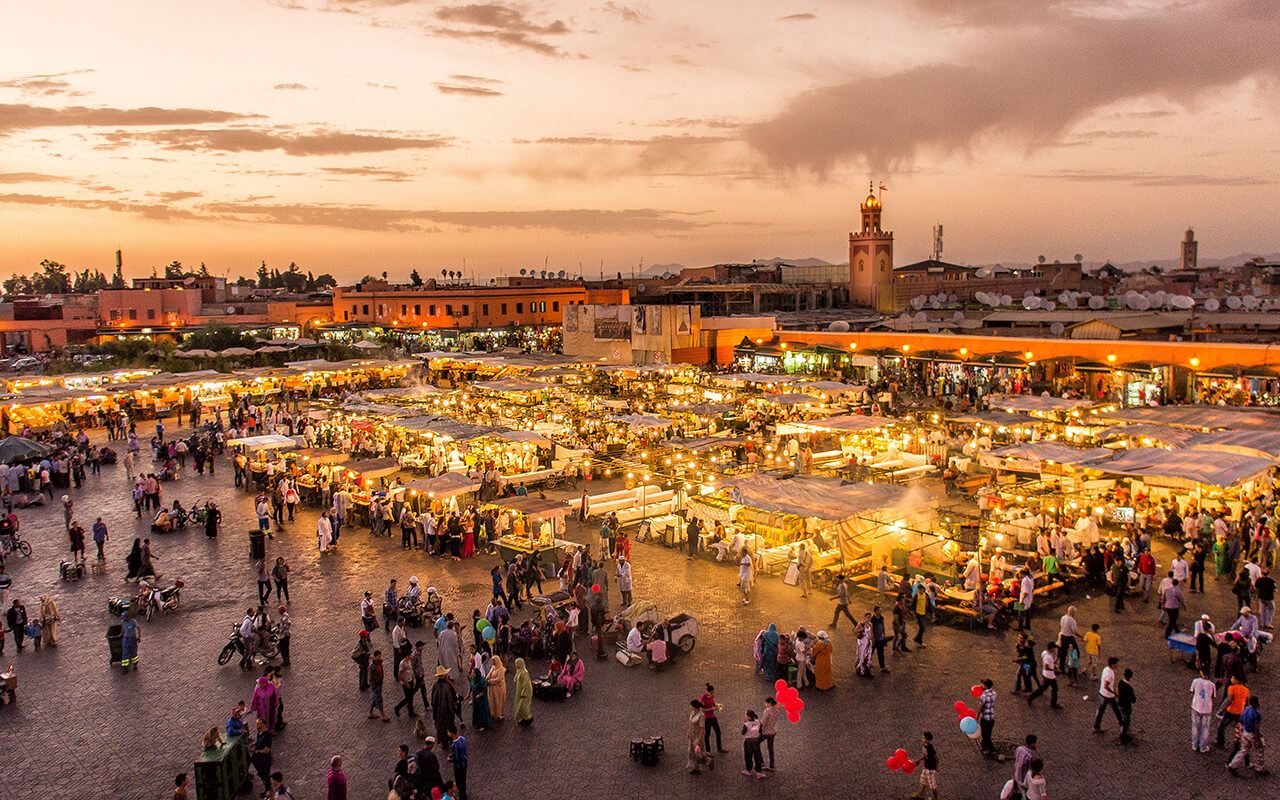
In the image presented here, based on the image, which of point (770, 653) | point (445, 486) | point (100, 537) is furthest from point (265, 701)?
point (100, 537)

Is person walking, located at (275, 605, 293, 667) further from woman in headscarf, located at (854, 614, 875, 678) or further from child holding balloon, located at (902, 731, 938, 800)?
child holding balloon, located at (902, 731, 938, 800)

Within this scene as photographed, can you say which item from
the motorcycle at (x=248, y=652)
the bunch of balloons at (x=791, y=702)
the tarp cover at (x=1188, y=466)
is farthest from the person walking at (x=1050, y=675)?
the motorcycle at (x=248, y=652)

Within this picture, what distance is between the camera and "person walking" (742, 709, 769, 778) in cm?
932

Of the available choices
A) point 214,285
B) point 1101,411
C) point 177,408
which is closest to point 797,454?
point 1101,411

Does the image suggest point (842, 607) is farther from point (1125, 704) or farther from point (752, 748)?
point (752, 748)

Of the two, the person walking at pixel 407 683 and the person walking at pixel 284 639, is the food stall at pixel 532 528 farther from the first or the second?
the person walking at pixel 407 683

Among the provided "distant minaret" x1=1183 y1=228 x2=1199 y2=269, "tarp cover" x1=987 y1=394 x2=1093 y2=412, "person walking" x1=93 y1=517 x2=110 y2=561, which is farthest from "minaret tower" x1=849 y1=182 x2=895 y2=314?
"distant minaret" x1=1183 y1=228 x2=1199 y2=269

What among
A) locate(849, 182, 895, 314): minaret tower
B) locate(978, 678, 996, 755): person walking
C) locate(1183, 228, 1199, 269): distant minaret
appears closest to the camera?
locate(978, 678, 996, 755): person walking

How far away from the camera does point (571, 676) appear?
11516 mm

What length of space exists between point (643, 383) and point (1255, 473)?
81.0 ft

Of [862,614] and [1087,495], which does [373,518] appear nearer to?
[862,614]

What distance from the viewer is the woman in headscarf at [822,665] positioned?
11.4m

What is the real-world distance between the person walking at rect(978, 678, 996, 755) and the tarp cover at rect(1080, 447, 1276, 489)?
A: 8980 millimetres

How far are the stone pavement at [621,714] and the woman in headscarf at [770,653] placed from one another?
195 mm
